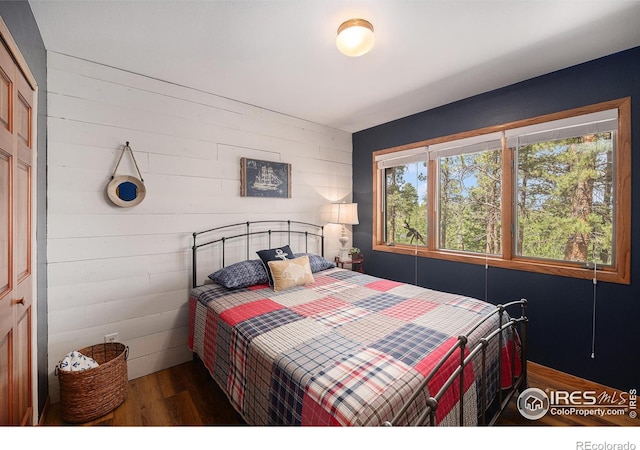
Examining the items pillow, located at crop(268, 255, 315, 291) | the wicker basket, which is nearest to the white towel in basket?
the wicker basket

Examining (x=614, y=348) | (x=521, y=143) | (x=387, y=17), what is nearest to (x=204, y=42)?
(x=387, y=17)

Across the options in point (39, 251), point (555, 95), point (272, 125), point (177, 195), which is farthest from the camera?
point (272, 125)

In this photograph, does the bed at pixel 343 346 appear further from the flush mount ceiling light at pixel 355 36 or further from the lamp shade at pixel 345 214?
the flush mount ceiling light at pixel 355 36

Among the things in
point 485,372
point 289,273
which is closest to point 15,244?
point 289,273

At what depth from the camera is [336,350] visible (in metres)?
1.49

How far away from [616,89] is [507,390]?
2327mm

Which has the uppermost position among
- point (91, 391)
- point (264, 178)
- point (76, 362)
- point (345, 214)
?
point (264, 178)

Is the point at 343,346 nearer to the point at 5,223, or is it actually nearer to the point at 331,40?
the point at 5,223

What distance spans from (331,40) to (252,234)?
1.97 metres

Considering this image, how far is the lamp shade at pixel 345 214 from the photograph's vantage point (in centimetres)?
365

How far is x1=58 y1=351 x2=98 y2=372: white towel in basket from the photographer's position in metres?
1.95

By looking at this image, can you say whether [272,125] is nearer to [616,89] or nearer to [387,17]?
[387,17]

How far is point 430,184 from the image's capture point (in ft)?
11.0
